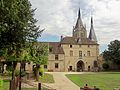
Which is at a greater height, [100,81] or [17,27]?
[17,27]

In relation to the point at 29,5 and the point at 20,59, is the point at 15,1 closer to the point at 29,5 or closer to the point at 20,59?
the point at 29,5

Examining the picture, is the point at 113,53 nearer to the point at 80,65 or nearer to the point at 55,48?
the point at 80,65

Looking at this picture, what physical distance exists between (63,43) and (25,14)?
2364 inches

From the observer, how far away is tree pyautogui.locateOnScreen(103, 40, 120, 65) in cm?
8677

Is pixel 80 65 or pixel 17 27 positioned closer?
pixel 17 27

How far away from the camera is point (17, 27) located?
1051 inches

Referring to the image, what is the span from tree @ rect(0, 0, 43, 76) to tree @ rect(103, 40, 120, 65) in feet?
191

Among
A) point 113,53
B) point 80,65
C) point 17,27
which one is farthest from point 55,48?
point 17,27

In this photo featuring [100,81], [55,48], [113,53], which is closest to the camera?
[100,81]

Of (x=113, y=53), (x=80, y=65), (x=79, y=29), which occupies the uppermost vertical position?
(x=79, y=29)

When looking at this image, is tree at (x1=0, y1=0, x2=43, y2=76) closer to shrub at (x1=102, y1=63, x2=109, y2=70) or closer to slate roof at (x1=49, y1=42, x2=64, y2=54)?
slate roof at (x1=49, y1=42, x2=64, y2=54)

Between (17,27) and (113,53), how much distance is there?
212 feet

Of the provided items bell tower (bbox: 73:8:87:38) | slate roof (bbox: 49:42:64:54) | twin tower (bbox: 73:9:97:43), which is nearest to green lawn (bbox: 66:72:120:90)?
slate roof (bbox: 49:42:64:54)

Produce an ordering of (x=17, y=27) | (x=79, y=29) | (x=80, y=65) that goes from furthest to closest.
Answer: (x=79, y=29) < (x=80, y=65) < (x=17, y=27)
